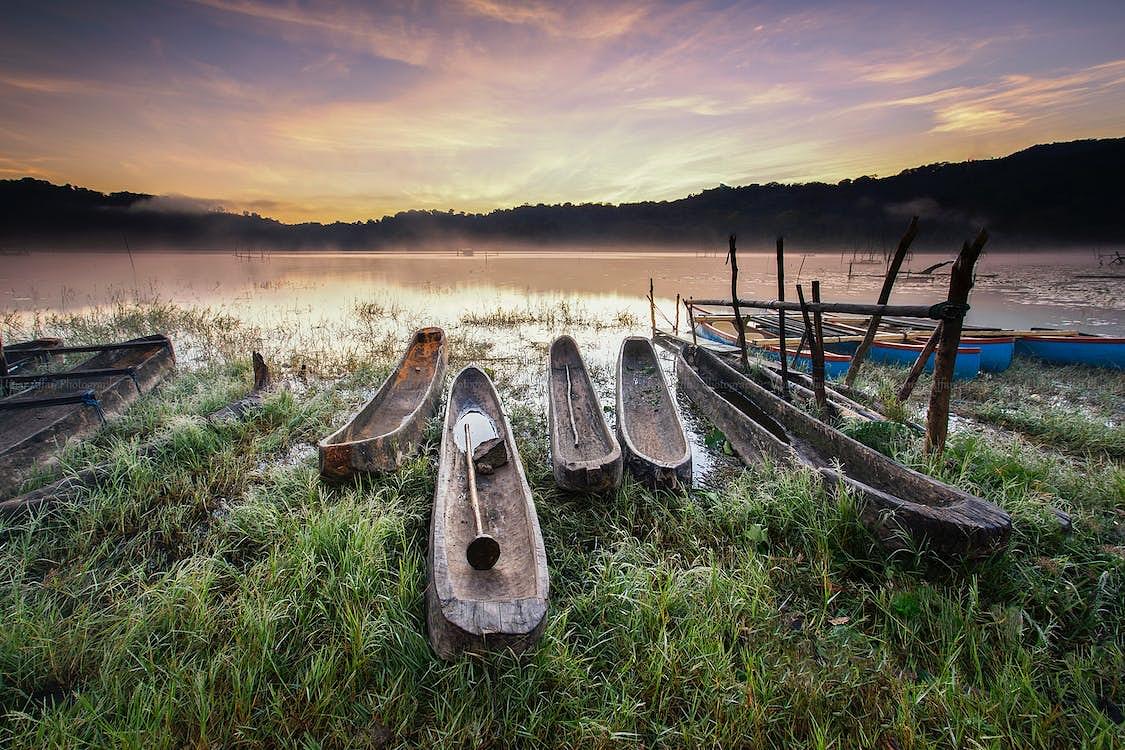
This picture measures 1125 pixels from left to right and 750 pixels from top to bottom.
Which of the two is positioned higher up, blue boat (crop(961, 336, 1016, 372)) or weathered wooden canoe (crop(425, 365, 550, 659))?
blue boat (crop(961, 336, 1016, 372))

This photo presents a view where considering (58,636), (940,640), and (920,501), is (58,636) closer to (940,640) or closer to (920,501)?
(940,640)

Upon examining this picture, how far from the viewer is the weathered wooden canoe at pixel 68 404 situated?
13.3 ft

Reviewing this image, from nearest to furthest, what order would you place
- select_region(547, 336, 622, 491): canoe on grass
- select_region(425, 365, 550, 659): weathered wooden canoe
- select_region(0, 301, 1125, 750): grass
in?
select_region(0, 301, 1125, 750): grass
select_region(425, 365, 550, 659): weathered wooden canoe
select_region(547, 336, 622, 491): canoe on grass

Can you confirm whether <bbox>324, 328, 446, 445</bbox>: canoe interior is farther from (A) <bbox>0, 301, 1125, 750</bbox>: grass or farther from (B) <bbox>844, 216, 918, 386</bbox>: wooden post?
(B) <bbox>844, 216, 918, 386</bbox>: wooden post

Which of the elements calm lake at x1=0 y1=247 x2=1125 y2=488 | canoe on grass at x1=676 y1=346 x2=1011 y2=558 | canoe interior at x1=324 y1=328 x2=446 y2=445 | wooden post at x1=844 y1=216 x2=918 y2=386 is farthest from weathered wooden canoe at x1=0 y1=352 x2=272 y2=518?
wooden post at x1=844 y1=216 x2=918 y2=386

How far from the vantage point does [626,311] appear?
1534 centimetres

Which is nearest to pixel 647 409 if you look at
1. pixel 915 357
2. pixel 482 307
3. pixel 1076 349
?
pixel 915 357

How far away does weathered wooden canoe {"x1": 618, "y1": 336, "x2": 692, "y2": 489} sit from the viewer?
4.06m

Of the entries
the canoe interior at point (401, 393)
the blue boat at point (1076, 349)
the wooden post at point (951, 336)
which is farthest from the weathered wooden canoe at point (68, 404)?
the blue boat at point (1076, 349)

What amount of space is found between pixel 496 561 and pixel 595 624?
745mm

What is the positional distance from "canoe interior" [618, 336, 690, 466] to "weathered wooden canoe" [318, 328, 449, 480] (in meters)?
2.34

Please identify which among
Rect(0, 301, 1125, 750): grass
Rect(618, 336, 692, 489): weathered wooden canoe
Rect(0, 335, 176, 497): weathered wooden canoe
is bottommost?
Rect(0, 301, 1125, 750): grass

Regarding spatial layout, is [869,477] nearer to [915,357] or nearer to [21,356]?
[915,357]

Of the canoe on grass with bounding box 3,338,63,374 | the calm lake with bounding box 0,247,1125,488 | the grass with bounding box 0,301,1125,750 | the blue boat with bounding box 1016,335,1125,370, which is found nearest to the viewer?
the grass with bounding box 0,301,1125,750
